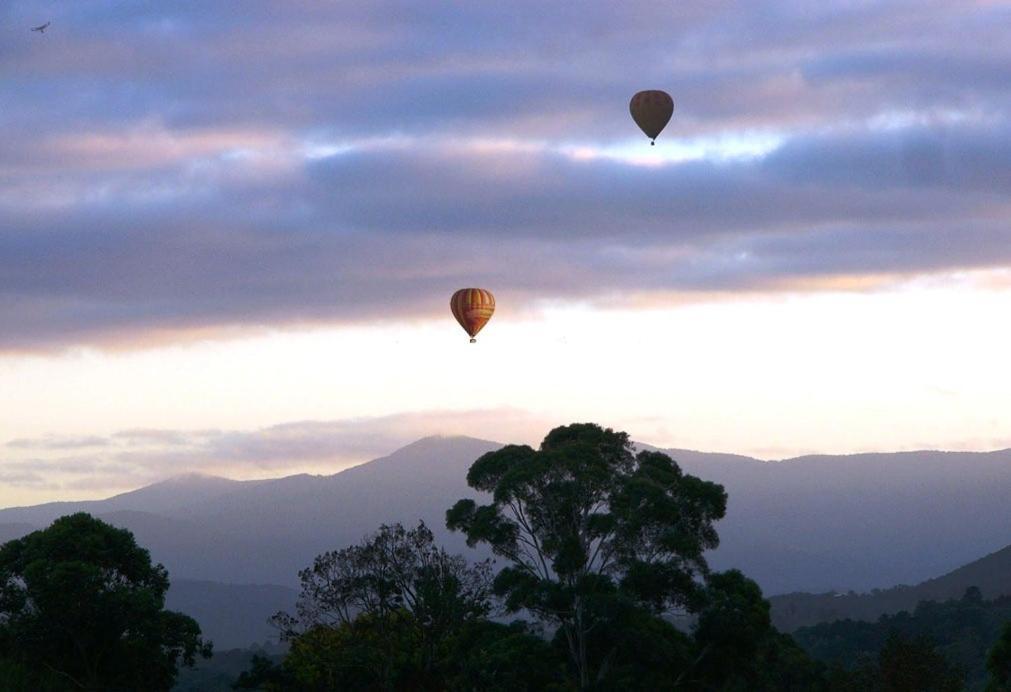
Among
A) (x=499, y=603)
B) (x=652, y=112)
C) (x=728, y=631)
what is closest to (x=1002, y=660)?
(x=728, y=631)

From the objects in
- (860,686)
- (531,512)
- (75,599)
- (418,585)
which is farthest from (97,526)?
(860,686)

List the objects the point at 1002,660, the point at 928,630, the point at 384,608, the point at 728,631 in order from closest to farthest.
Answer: the point at 728,631, the point at 1002,660, the point at 384,608, the point at 928,630

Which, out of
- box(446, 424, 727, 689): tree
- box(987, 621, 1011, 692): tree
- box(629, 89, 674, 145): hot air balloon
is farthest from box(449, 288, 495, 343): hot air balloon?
box(987, 621, 1011, 692): tree

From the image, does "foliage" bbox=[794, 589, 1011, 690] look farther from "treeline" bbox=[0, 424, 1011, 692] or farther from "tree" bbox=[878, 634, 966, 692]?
"treeline" bbox=[0, 424, 1011, 692]

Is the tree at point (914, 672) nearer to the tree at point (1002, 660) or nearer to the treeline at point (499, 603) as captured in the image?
the treeline at point (499, 603)

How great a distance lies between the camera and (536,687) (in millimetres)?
63094

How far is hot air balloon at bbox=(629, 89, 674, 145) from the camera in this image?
3457 inches

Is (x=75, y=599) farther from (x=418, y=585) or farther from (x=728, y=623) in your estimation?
(x=728, y=623)

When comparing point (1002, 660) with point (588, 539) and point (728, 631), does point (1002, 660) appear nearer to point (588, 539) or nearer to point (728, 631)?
point (728, 631)

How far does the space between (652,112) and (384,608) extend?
1250 inches

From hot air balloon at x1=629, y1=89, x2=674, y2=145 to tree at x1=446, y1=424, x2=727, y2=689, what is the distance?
1051 inches

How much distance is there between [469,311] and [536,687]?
3597 centimetres

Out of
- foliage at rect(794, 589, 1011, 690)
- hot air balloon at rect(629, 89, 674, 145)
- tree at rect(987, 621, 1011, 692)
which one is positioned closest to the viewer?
tree at rect(987, 621, 1011, 692)

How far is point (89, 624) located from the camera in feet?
230
